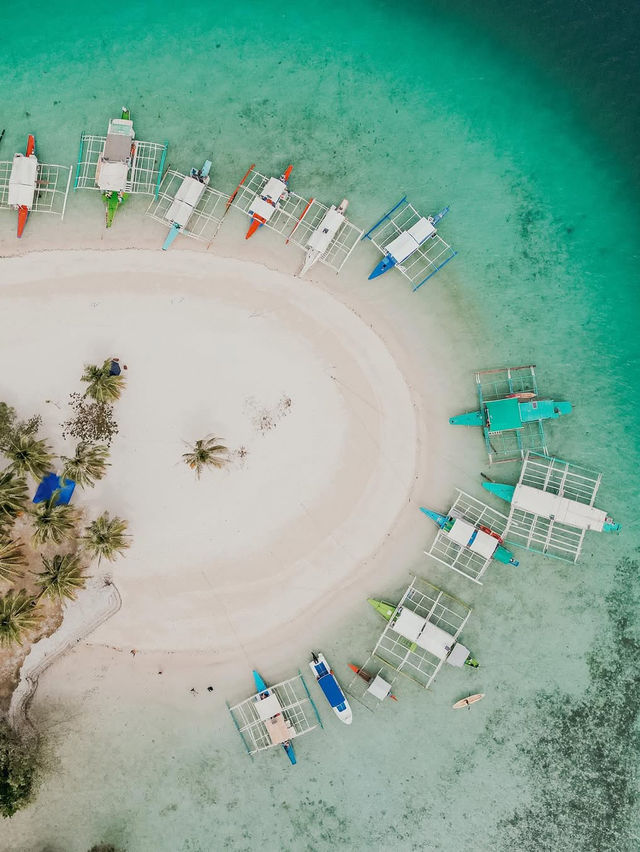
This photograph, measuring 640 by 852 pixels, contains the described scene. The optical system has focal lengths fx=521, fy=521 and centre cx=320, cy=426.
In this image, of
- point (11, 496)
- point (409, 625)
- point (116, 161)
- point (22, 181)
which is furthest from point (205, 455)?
point (22, 181)

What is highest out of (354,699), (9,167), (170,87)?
(170,87)

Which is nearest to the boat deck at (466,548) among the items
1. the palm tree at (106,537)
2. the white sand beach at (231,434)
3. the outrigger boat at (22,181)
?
the white sand beach at (231,434)

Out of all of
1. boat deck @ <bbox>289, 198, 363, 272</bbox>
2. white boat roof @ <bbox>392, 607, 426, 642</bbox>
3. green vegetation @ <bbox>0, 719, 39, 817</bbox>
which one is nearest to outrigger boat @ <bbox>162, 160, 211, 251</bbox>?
boat deck @ <bbox>289, 198, 363, 272</bbox>

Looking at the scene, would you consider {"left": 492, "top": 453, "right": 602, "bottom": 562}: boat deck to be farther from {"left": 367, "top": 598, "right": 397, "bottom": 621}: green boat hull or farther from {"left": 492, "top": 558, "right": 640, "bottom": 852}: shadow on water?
{"left": 367, "top": 598, "right": 397, "bottom": 621}: green boat hull

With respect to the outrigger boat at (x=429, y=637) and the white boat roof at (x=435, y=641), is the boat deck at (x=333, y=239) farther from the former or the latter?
the white boat roof at (x=435, y=641)

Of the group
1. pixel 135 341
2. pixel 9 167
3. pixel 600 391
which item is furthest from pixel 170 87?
pixel 600 391

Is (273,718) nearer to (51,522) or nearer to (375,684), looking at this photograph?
(375,684)

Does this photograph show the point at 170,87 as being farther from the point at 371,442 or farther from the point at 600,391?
the point at 600,391
